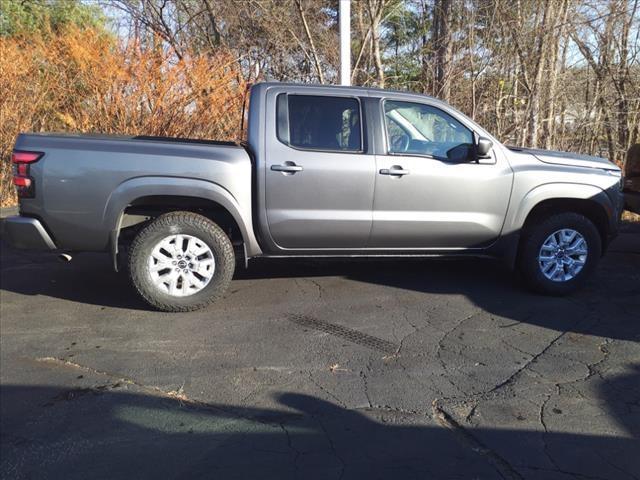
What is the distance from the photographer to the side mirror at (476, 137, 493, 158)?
16.2 feet

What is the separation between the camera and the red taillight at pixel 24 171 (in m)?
4.43

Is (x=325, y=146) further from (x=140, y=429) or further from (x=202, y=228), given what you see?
(x=140, y=429)

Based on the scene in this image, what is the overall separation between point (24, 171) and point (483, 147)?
4012 millimetres

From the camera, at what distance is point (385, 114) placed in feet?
16.7

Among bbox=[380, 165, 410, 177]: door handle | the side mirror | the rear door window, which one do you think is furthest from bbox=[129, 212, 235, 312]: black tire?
the side mirror

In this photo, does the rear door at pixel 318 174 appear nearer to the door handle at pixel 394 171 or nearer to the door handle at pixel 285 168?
the door handle at pixel 285 168

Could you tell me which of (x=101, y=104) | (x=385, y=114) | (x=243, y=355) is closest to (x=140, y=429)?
(x=243, y=355)

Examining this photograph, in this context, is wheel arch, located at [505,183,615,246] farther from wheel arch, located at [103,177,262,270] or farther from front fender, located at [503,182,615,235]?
wheel arch, located at [103,177,262,270]

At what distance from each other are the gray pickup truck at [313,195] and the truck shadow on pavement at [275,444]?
1661mm

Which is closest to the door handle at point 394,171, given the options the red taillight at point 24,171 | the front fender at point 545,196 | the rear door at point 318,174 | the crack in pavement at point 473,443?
the rear door at point 318,174

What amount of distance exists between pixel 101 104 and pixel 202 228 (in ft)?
20.4

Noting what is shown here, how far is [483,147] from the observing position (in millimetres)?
4938

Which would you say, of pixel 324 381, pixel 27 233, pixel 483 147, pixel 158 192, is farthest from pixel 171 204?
pixel 483 147

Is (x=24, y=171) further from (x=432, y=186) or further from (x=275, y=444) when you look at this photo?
(x=432, y=186)
